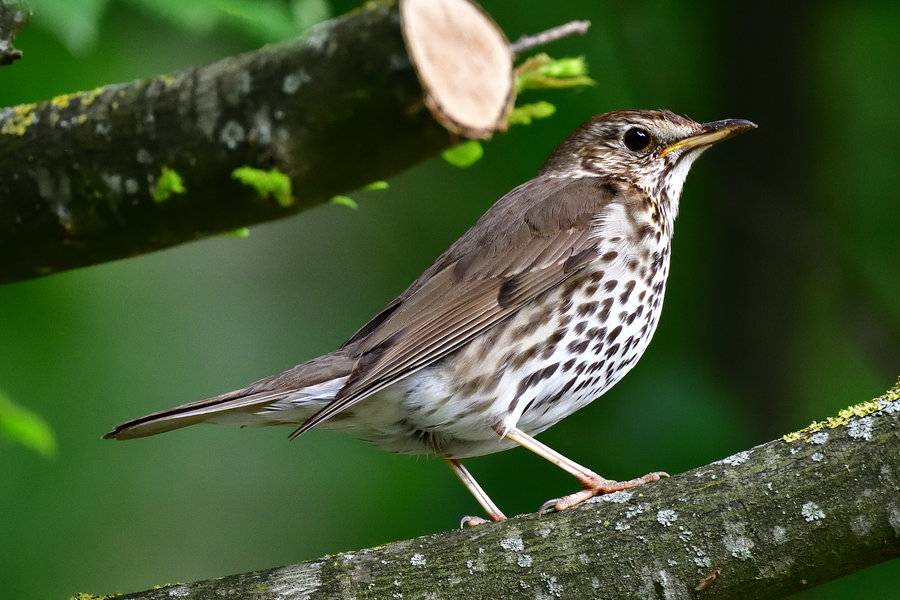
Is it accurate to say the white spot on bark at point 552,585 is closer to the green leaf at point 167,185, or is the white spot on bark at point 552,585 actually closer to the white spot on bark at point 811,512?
the white spot on bark at point 811,512

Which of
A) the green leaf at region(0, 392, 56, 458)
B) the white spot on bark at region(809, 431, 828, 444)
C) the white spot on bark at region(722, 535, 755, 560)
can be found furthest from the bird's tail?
the white spot on bark at region(809, 431, 828, 444)

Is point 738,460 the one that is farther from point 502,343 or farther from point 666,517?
point 502,343

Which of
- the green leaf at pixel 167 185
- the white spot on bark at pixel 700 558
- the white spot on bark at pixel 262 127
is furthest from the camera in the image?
the white spot on bark at pixel 700 558

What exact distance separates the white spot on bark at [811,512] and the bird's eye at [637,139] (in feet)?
6.88

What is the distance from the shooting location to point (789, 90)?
18.8 feet

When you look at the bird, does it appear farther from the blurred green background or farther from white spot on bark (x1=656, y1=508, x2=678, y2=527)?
the blurred green background

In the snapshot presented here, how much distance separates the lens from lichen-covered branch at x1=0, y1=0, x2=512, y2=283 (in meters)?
2.11

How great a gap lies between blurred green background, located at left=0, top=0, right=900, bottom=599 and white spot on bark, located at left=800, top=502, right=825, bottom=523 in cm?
216

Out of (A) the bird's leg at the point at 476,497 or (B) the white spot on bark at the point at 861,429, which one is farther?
(A) the bird's leg at the point at 476,497

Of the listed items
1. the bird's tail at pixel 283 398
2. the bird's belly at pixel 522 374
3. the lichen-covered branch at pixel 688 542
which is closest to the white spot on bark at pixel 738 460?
the lichen-covered branch at pixel 688 542

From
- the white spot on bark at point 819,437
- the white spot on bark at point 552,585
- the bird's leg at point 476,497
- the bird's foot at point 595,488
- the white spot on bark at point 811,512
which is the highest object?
the bird's leg at point 476,497

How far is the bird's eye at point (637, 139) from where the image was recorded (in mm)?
4285

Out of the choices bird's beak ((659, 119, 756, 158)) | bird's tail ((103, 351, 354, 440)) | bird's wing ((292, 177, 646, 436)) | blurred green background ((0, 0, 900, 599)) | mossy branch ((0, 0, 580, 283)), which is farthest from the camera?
blurred green background ((0, 0, 900, 599))

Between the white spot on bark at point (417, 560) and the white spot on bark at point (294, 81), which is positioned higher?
the white spot on bark at point (294, 81)
